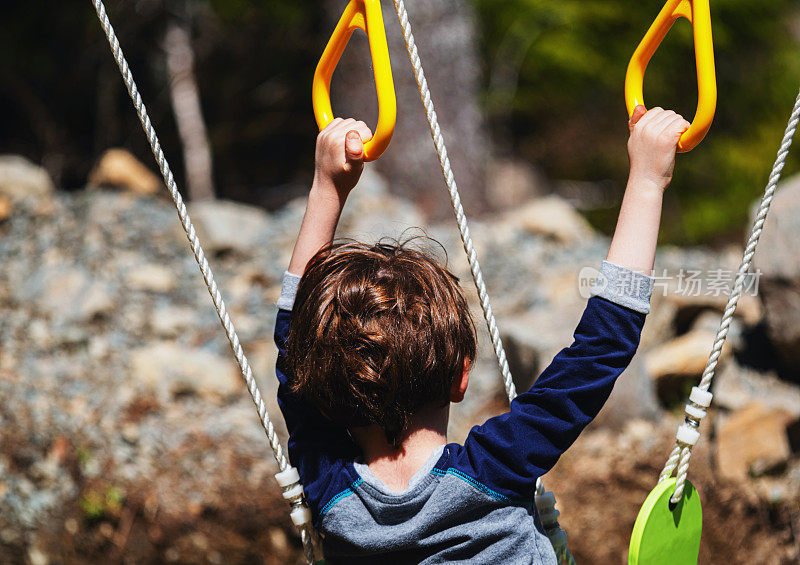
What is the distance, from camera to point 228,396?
2.85 m

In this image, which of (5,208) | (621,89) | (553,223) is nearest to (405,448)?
(553,223)

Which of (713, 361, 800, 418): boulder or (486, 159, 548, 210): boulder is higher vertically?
(486, 159, 548, 210): boulder

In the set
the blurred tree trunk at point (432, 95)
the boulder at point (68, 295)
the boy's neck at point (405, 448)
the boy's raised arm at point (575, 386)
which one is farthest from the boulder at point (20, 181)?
the boy's raised arm at point (575, 386)

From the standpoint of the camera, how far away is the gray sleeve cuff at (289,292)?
1.17 m

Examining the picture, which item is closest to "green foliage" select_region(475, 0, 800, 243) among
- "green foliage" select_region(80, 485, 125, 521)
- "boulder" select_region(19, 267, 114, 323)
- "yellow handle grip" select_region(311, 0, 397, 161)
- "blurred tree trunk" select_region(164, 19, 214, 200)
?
"blurred tree trunk" select_region(164, 19, 214, 200)

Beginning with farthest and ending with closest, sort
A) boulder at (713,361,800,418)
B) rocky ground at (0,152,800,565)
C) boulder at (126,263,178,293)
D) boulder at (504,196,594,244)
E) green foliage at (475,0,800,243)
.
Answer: green foliage at (475,0,800,243), boulder at (504,196,594,244), boulder at (126,263,178,293), boulder at (713,361,800,418), rocky ground at (0,152,800,565)

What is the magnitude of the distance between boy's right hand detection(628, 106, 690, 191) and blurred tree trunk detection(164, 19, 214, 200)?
155 inches

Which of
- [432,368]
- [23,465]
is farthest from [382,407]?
[23,465]

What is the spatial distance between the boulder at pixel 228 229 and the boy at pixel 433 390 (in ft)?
8.63

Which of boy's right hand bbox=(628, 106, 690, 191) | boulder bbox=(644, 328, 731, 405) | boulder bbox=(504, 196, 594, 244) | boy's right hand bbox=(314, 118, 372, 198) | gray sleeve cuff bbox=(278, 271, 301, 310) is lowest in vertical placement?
boulder bbox=(644, 328, 731, 405)

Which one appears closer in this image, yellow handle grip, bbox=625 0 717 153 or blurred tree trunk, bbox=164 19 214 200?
yellow handle grip, bbox=625 0 717 153

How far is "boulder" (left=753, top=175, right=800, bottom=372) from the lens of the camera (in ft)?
7.88

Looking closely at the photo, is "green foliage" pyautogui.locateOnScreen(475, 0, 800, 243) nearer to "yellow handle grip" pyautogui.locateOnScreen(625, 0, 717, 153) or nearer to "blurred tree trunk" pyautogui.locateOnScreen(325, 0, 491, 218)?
"blurred tree trunk" pyautogui.locateOnScreen(325, 0, 491, 218)

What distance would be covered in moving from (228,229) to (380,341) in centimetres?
282
